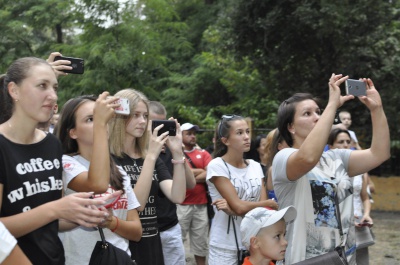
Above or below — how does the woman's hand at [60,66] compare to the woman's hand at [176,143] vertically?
above

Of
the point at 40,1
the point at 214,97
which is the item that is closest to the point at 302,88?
the point at 214,97

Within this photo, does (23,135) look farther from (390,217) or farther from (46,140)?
(390,217)

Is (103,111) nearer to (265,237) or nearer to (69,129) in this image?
(69,129)

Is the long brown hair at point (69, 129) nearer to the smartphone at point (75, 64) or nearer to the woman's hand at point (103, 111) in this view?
the smartphone at point (75, 64)

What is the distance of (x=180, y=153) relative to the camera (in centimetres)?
488

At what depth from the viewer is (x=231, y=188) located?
546cm

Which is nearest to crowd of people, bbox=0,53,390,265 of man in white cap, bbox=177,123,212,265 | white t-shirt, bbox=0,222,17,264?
white t-shirt, bbox=0,222,17,264

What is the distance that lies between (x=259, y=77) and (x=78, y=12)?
20.5 ft

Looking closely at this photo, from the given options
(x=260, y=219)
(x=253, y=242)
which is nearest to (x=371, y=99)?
(x=260, y=219)

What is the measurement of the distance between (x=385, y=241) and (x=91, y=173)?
9265 millimetres

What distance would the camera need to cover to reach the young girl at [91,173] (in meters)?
3.28

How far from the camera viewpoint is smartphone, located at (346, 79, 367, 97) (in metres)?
4.08

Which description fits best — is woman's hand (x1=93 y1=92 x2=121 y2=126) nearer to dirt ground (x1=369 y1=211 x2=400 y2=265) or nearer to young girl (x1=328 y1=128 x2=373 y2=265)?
young girl (x1=328 y1=128 x2=373 y2=265)

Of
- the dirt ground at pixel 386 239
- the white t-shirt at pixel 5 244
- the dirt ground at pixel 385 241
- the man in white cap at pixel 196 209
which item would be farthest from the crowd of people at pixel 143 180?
the dirt ground at pixel 386 239
